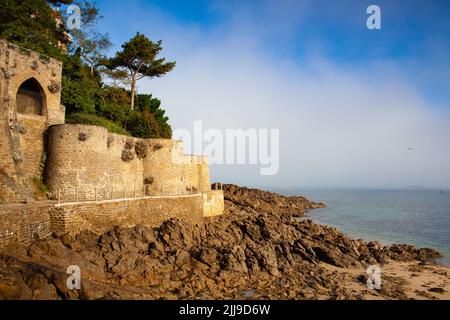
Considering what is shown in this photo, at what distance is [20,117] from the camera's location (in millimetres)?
14500

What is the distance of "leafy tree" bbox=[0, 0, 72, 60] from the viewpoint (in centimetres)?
1838

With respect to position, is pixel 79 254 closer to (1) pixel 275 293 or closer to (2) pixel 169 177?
(1) pixel 275 293

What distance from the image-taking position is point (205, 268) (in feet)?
44.2

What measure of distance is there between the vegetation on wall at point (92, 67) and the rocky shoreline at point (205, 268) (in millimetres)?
9262

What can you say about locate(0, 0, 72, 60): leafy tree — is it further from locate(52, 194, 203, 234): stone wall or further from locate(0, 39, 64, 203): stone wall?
locate(52, 194, 203, 234): stone wall

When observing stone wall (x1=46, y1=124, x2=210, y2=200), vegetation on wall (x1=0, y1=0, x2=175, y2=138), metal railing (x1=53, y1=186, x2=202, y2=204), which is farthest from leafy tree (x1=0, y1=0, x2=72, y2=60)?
metal railing (x1=53, y1=186, x2=202, y2=204)

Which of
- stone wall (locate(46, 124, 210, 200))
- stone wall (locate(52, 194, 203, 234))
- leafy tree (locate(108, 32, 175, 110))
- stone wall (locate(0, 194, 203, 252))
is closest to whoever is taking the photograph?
stone wall (locate(0, 194, 203, 252))

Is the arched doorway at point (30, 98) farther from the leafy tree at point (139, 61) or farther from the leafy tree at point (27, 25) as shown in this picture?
the leafy tree at point (139, 61)

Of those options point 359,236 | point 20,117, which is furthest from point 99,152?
point 359,236

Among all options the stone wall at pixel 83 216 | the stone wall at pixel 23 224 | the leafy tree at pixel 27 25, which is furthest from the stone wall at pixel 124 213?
the leafy tree at pixel 27 25

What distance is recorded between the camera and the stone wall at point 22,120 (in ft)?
42.1

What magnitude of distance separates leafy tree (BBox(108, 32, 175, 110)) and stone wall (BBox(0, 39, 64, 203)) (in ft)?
33.2

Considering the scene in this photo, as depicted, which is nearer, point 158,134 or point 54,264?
point 54,264

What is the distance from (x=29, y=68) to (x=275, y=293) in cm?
1601
